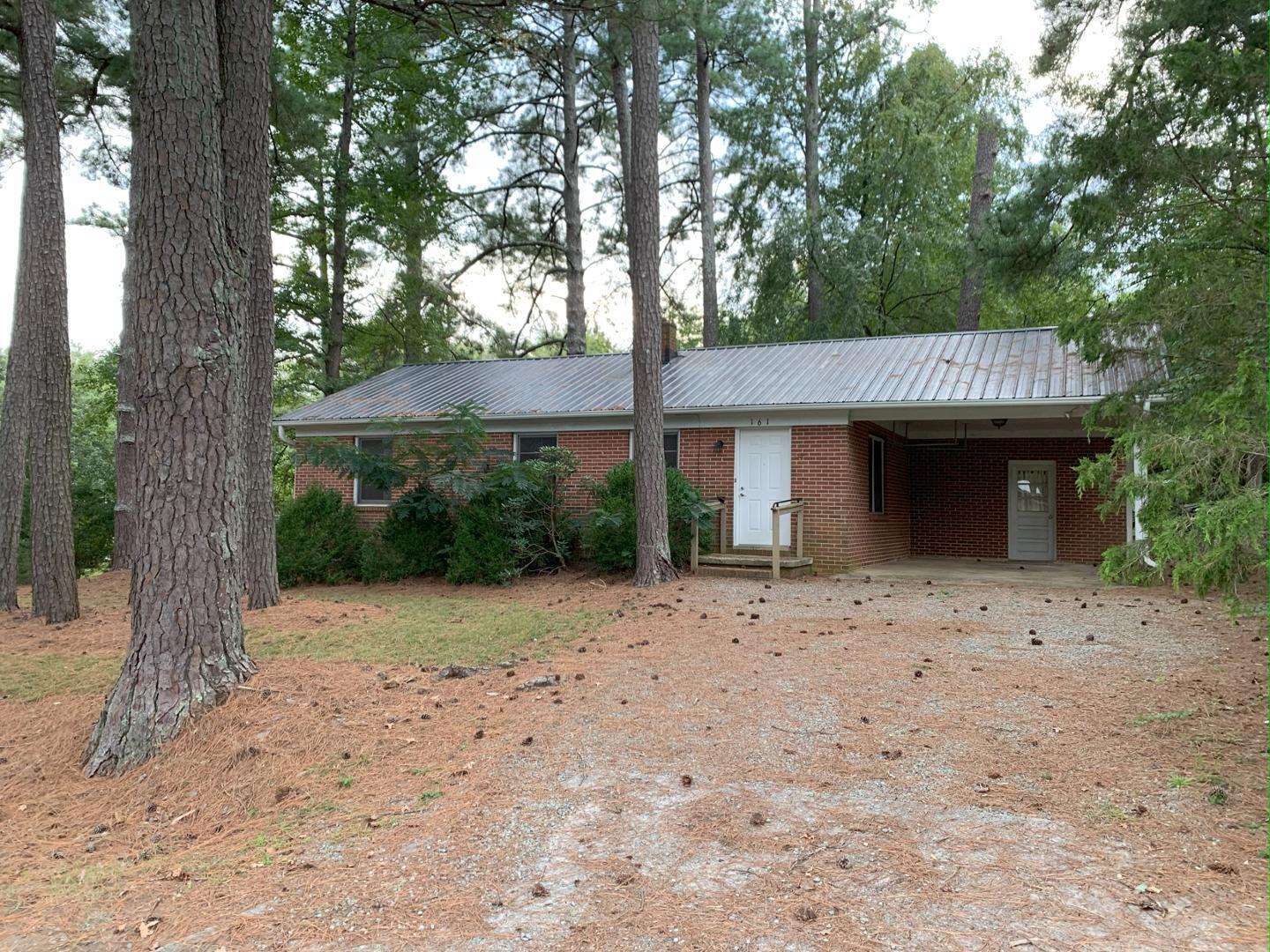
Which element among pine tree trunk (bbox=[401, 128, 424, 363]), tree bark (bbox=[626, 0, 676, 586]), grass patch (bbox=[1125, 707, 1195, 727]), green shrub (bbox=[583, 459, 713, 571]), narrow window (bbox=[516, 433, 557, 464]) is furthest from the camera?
pine tree trunk (bbox=[401, 128, 424, 363])

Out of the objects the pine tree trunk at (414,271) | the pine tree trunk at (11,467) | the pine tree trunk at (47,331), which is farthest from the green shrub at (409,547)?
the pine tree trunk at (414,271)

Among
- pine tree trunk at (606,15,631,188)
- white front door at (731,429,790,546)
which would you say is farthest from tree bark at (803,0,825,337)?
white front door at (731,429,790,546)

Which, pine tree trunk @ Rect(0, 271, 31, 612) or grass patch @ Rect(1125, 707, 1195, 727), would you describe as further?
pine tree trunk @ Rect(0, 271, 31, 612)

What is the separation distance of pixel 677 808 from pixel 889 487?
1191cm

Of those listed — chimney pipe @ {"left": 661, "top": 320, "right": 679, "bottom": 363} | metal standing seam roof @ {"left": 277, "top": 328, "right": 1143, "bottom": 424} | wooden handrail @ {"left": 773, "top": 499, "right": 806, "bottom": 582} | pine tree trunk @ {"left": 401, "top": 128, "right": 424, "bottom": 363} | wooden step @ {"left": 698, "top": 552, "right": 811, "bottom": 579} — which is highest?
pine tree trunk @ {"left": 401, "top": 128, "right": 424, "bottom": 363}

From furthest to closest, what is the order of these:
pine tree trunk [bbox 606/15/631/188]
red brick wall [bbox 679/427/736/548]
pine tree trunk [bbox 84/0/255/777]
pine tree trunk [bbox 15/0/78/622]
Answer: pine tree trunk [bbox 606/15/631/188], red brick wall [bbox 679/427/736/548], pine tree trunk [bbox 15/0/78/622], pine tree trunk [bbox 84/0/255/777]

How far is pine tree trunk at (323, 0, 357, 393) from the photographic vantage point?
19.8 meters

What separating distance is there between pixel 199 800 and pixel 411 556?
9134 millimetres

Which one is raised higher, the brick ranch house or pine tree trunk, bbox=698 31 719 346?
pine tree trunk, bbox=698 31 719 346

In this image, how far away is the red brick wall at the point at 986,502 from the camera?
47.2ft

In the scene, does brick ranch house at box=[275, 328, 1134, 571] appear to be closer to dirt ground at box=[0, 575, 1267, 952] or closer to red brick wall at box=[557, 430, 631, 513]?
red brick wall at box=[557, 430, 631, 513]

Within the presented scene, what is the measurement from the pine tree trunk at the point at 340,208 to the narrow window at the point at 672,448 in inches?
412

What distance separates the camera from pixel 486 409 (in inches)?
595

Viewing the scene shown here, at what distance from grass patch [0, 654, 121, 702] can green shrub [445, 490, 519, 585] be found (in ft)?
17.8
